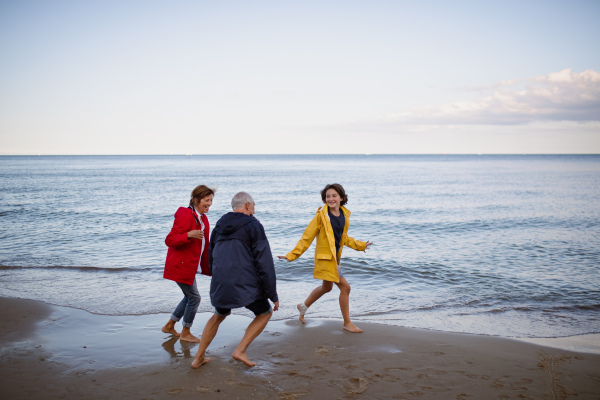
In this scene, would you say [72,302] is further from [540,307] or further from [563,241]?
[563,241]

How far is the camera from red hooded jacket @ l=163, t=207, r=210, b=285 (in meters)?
4.73

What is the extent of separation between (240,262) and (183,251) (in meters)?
1.11

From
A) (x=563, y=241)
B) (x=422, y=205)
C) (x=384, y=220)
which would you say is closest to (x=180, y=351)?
(x=563, y=241)

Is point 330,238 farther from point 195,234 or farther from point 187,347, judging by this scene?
point 187,347

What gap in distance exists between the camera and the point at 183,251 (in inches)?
191

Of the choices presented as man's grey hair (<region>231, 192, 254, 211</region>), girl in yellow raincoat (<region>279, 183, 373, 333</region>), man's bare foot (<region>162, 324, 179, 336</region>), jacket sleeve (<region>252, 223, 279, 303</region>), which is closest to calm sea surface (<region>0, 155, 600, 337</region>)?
girl in yellow raincoat (<region>279, 183, 373, 333</region>)

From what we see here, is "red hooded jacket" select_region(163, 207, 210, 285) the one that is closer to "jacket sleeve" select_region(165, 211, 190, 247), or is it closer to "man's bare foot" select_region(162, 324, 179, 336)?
"jacket sleeve" select_region(165, 211, 190, 247)

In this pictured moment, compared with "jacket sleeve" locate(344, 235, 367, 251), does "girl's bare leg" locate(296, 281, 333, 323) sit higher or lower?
lower

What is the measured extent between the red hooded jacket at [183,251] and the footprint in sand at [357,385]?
6.58ft

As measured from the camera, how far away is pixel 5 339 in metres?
5.14

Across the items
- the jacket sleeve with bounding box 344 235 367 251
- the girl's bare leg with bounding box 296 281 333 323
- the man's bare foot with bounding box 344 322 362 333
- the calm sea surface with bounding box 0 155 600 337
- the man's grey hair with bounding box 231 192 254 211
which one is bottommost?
the calm sea surface with bounding box 0 155 600 337

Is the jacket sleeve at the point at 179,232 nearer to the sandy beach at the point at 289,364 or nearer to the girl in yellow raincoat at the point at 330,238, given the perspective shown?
the sandy beach at the point at 289,364

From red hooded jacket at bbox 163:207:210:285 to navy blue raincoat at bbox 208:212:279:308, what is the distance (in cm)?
73

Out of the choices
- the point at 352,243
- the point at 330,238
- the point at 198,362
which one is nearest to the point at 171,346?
the point at 198,362
